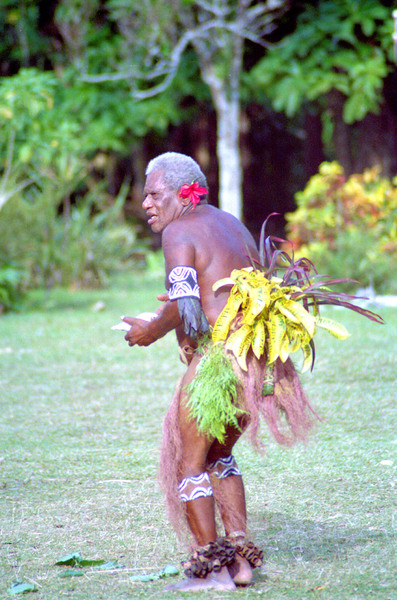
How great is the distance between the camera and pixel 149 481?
188 inches

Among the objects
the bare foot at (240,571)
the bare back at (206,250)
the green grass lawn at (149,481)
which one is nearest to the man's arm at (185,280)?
the bare back at (206,250)

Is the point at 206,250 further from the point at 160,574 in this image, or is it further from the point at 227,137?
the point at 227,137

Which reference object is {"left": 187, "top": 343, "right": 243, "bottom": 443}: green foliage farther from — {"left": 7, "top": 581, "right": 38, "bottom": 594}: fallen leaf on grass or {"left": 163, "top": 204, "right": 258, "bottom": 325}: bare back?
{"left": 7, "top": 581, "right": 38, "bottom": 594}: fallen leaf on grass

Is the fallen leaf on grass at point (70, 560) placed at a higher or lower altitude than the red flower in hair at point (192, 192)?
lower

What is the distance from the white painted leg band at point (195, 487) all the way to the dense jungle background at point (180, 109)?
8.15 m

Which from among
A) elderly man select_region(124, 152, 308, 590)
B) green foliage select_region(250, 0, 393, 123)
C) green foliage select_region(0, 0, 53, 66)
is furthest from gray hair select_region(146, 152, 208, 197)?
green foliage select_region(0, 0, 53, 66)

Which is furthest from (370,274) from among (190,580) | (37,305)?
(190,580)

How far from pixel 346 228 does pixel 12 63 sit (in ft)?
39.0

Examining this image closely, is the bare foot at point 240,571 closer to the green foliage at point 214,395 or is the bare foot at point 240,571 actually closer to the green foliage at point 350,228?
the green foliage at point 214,395

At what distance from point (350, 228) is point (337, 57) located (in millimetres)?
3340

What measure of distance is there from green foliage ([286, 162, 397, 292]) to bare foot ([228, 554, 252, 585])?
7966mm

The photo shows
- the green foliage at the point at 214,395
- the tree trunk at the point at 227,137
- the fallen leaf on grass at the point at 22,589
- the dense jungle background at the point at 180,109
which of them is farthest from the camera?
the tree trunk at the point at 227,137

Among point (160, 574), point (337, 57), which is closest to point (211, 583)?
point (160, 574)

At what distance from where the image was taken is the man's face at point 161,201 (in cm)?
349
